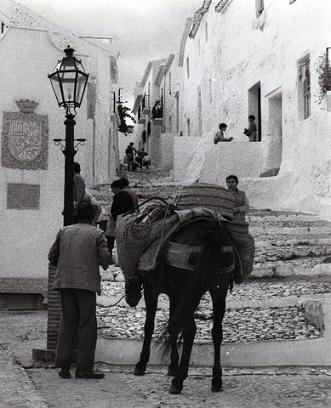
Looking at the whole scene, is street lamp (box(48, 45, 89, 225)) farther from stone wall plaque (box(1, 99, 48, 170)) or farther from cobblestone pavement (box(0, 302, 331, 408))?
stone wall plaque (box(1, 99, 48, 170))

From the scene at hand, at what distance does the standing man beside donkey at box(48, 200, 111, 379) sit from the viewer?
5.80m

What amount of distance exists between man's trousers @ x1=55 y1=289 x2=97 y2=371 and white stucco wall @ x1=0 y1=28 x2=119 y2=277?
551 centimetres

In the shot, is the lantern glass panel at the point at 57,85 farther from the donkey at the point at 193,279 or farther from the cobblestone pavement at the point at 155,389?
the cobblestone pavement at the point at 155,389

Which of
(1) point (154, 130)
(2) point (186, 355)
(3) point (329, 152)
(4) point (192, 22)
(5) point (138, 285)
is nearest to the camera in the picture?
(2) point (186, 355)

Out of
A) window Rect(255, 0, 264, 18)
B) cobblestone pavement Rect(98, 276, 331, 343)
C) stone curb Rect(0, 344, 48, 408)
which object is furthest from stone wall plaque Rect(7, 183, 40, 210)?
window Rect(255, 0, 264, 18)

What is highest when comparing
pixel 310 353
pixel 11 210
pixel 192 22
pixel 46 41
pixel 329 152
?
pixel 192 22

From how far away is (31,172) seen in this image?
11.2 m

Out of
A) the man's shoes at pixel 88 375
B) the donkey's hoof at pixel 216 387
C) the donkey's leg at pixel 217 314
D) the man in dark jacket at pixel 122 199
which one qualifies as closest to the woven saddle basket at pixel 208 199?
the donkey's leg at pixel 217 314

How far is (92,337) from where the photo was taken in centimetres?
588

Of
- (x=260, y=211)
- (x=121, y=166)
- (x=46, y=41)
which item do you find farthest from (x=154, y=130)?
(x=46, y=41)

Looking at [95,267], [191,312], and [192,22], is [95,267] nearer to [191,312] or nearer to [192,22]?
[191,312]

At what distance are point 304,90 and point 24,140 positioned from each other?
8.02 metres

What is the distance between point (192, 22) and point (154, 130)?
12.4 metres

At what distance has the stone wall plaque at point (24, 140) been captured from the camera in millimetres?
11070
